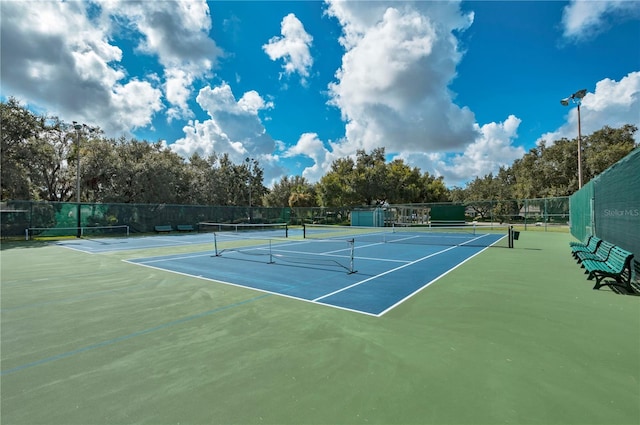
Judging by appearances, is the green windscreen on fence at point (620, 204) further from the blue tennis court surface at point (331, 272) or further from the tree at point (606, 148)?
the tree at point (606, 148)

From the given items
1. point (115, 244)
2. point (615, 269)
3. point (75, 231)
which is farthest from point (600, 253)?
point (75, 231)

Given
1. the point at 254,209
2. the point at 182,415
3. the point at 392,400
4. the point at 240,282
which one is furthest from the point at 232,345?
the point at 254,209

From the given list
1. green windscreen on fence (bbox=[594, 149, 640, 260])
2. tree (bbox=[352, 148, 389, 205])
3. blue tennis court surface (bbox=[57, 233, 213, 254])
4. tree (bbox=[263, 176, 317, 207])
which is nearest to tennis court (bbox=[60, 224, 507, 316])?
green windscreen on fence (bbox=[594, 149, 640, 260])

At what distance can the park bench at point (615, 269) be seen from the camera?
689 centimetres

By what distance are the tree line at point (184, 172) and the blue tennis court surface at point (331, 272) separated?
70.7ft

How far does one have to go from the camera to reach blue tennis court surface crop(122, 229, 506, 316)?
22.4 ft

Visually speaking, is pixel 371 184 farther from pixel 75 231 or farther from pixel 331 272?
pixel 331 272

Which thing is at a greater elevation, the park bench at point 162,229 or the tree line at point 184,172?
the tree line at point 184,172

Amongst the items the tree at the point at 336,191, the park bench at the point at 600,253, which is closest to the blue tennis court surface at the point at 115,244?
the park bench at the point at 600,253

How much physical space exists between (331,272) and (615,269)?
6.93 metres

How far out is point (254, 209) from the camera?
119 ft

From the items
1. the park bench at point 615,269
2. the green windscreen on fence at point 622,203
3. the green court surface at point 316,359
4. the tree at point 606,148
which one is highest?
the tree at point 606,148

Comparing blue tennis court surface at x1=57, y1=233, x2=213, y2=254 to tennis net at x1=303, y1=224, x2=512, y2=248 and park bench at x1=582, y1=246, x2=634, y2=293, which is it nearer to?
tennis net at x1=303, y1=224, x2=512, y2=248

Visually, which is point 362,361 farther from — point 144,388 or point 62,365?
point 62,365
